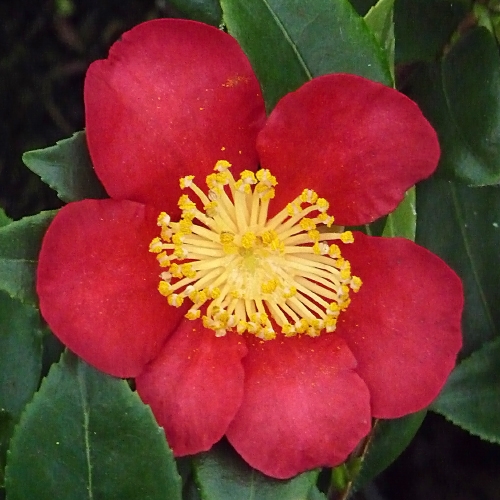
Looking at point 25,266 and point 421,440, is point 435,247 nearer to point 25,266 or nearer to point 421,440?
point 421,440

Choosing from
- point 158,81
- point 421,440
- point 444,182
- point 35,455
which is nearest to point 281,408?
point 35,455

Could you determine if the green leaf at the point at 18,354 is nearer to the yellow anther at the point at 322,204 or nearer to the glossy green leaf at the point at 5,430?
the glossy green leaf at the point at 5,430

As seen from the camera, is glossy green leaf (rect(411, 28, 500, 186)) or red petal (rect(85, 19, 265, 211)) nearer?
red petal (rect(85, 19, 265, 211))

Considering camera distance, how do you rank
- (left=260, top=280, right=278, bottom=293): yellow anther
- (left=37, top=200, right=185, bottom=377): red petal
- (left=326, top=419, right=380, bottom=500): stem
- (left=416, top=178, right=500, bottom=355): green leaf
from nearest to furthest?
(left=37, top=200, right=185, bottom=377): red petal < (left=260, top=280, right=278, bottom=293): yellow anther < (left=326, top=419, right=380, bottom=500): stem < (left=416, top=178, right=500, bottom=355): green leaf

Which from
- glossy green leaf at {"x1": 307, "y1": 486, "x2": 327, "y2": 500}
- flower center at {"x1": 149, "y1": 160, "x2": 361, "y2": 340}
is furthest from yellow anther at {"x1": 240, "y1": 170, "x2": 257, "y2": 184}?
glossy green leaf at {"x1": 307, "y1": 486, "x2": 327, "y2": 500}

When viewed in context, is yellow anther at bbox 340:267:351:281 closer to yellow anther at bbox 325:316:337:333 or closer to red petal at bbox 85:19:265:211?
yellow anther at bbox 325:316:337:333

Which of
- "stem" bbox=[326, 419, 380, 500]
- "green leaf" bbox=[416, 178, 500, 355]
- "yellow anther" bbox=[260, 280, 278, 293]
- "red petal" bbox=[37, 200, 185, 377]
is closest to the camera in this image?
"red petal" bbox=[37, 200, 185, 377]
